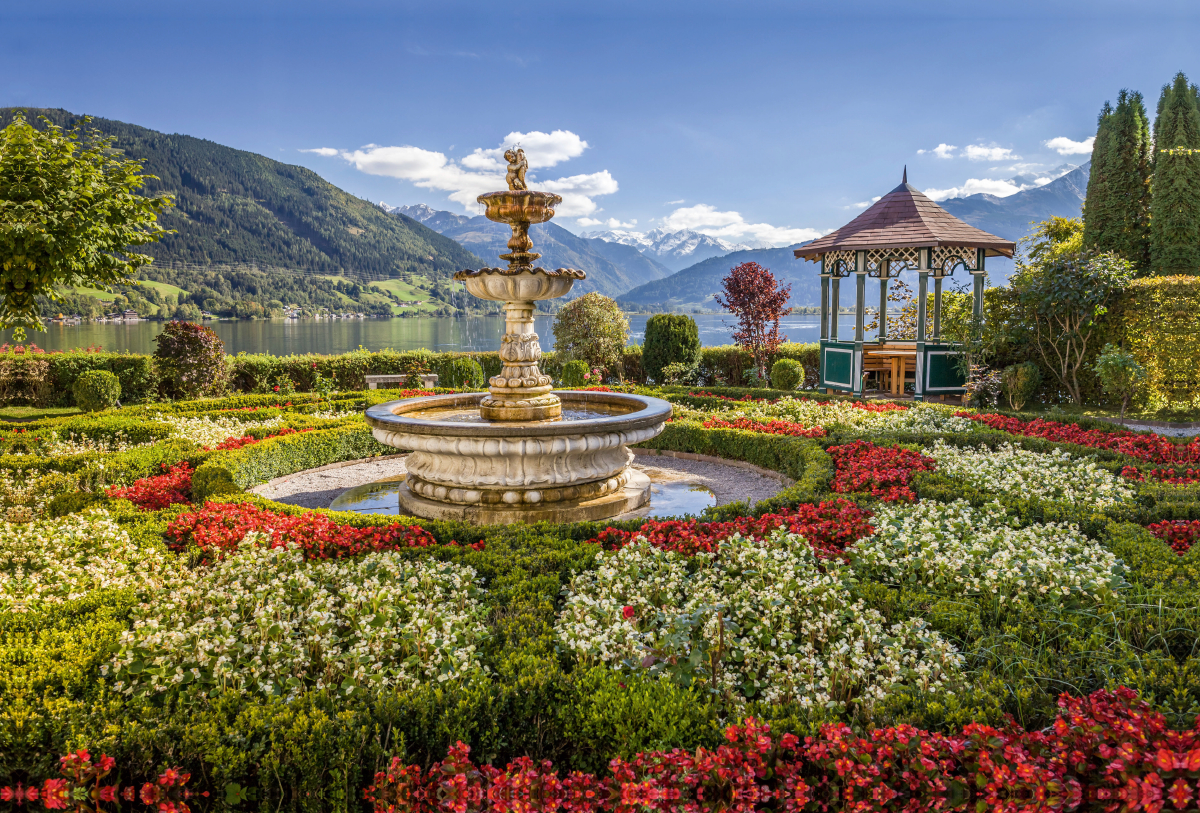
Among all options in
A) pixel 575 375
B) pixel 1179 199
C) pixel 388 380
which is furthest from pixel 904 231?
pixel 388 380

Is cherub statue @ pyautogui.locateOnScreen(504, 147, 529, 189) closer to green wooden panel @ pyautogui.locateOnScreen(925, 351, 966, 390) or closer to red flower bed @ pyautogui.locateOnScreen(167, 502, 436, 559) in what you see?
red flower bed @ pyautogui.locateOnScreen(167, 502, 436, 559)

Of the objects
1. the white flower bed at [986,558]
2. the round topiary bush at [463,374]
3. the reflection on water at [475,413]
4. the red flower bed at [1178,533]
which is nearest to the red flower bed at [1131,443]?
the red flower bed at [1178,533]

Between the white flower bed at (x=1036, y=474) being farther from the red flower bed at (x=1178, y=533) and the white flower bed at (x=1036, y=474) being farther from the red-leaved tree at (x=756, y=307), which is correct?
the red-leaved tree at (x=756, y=307)

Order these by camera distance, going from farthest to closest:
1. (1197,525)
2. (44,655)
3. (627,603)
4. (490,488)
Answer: (490,488), (1197,525), (627,603), (44,655)

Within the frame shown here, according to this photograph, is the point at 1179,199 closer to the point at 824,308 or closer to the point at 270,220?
the point at 824,308

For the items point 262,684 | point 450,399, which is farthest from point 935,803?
point 450,399

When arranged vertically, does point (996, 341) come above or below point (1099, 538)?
above

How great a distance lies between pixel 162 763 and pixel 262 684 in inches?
18.5

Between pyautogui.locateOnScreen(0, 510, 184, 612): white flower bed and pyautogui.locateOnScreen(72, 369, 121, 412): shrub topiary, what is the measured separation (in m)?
11.4

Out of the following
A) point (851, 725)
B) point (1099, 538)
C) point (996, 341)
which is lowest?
point (851, 725)

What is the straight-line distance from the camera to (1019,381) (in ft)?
43.8

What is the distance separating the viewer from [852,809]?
2.10 metres

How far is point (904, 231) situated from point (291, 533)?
14.5 meters

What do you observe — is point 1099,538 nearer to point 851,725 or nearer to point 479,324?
point 851,725
